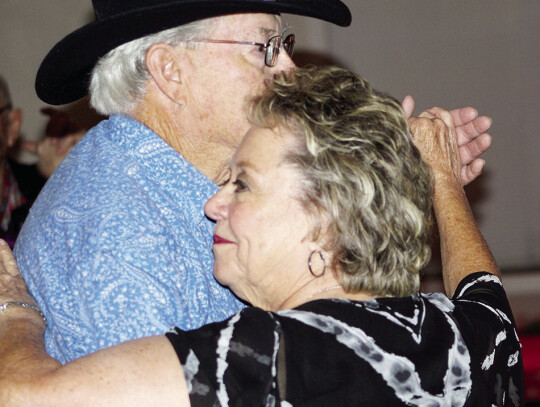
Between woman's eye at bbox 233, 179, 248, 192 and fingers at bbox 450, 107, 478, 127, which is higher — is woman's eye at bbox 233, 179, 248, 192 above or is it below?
above

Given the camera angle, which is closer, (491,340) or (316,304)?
(316,304)

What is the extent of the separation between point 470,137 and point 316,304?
3.42 feet

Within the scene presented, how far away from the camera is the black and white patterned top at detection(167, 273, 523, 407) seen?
1360 mm

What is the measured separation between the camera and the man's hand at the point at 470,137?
2289 millimetres

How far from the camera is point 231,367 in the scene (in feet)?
4.46

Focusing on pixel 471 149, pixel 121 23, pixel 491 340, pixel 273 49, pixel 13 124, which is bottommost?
pixel 13 124

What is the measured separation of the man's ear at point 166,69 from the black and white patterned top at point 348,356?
27.8 inches

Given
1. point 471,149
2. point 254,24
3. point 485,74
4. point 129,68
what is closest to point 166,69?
point 129,68

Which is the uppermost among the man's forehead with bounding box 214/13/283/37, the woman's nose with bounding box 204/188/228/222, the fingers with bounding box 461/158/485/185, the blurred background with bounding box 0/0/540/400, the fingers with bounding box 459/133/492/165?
the man's forehead with bounding box 214/13/283/37

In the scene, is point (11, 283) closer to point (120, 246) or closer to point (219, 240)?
point (120, 246)

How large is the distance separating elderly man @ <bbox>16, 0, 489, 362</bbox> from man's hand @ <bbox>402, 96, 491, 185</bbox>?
18.4 inches

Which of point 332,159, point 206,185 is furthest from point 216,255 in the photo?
point 332,159

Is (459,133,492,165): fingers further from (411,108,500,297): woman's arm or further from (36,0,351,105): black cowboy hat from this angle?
(36,0,351,105): black cowboy hat

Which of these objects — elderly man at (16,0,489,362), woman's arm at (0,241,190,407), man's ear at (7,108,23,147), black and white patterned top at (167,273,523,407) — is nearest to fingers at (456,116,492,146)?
elderly man at (16,0,489,362)
